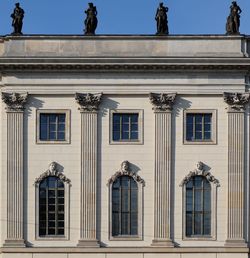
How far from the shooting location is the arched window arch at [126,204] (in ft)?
123

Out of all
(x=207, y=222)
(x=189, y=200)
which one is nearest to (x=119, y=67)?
(x=189, y=200)

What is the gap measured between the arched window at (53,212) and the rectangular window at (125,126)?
387 cm

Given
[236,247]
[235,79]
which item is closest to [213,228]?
[236,247]

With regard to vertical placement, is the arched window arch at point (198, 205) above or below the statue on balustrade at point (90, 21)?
below

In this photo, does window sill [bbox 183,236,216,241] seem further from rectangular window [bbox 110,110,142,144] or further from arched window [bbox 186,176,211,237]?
rectangular window [bbox 110,110,142,144]

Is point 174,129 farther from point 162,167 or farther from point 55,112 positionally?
point 55,112

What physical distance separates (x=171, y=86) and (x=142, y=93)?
5.19 ft

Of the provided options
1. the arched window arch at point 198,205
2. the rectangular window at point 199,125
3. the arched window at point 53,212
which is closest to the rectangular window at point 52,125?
the arched window at point 53,212

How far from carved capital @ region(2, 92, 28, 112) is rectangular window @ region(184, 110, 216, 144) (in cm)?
863

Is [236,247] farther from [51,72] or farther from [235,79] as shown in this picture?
[51,72]

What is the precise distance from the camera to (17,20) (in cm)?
3847

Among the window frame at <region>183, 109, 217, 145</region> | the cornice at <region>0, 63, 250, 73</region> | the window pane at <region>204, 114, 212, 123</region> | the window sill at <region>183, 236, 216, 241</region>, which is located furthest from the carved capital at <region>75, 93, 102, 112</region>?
the window sill at <region>183, 236, 216, 241</region>

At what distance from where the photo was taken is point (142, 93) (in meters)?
37.8

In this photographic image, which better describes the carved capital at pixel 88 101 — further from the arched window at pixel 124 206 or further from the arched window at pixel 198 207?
the arched window at pixel 198 207
